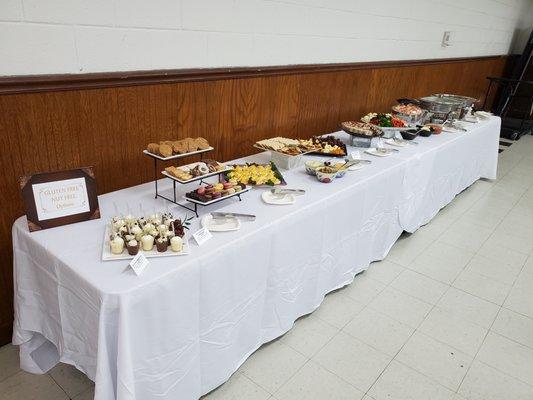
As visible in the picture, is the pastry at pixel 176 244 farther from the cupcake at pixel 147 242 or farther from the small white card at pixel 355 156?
the small white card at pixel 355 156

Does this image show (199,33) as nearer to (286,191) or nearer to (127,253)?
(286,191)

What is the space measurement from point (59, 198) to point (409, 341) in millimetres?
1653

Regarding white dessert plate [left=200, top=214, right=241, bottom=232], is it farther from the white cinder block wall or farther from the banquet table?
the white cinder block wall

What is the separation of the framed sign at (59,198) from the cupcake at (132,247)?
0.30 m

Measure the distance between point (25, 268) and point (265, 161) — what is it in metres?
1.31

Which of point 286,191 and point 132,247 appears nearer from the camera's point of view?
point 132,247

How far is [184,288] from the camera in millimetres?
1208

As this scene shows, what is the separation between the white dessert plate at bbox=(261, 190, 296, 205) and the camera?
166 cm

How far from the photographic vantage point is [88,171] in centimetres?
136

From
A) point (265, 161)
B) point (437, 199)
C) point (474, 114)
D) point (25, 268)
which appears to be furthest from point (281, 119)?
point (474, 114)

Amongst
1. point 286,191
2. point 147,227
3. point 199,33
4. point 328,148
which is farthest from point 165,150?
point 328,148

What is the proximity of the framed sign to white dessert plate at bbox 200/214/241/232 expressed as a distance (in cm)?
40

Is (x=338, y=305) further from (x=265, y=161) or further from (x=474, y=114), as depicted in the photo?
(x=474, y=114)

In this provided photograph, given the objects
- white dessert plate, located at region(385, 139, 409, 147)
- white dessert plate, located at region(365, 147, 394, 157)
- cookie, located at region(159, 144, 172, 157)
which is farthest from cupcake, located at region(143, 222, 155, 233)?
white dessert plate, located at region(385, 139, 409, 147)
